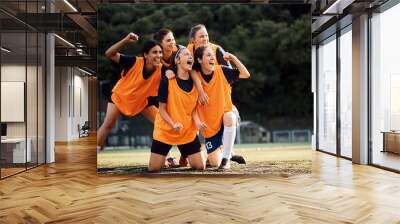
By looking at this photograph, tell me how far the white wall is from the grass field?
662cm

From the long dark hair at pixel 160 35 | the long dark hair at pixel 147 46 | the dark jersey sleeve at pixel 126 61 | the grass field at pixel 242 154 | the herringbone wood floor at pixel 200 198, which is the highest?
the long dark hair at pixel 160 35

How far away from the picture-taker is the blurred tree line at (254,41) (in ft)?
22.4

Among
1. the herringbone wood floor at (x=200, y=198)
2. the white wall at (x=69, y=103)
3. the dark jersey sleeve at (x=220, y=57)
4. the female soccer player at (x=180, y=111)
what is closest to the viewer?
the herringbone wood floor at (x=200, y=198)

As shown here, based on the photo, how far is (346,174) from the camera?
702cm

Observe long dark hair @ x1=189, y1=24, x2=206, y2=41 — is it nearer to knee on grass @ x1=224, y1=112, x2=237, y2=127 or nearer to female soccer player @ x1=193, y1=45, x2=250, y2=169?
female soccer player @ x1=193, y1=45, x2=250, y2=169

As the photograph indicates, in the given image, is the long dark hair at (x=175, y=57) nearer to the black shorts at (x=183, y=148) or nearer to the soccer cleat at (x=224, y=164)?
the black shorts at (x=183, y=148)

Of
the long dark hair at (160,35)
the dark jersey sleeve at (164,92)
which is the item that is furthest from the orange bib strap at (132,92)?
the long dark hair at (160,35)

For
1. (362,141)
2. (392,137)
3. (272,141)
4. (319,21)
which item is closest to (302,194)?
(272,141)

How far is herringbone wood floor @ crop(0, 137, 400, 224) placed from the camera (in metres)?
4.25

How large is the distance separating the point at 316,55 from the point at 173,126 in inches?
228

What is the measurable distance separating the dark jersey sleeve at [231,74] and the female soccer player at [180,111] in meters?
0.53

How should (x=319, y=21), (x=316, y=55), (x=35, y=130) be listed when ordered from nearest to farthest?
(x=35, y=130)
(x=319, y=21)
(x=316, y=55)

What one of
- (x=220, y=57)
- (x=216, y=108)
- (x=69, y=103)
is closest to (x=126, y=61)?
(x=220, y=57)

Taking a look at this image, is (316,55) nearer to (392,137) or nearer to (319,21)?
(319,21)
